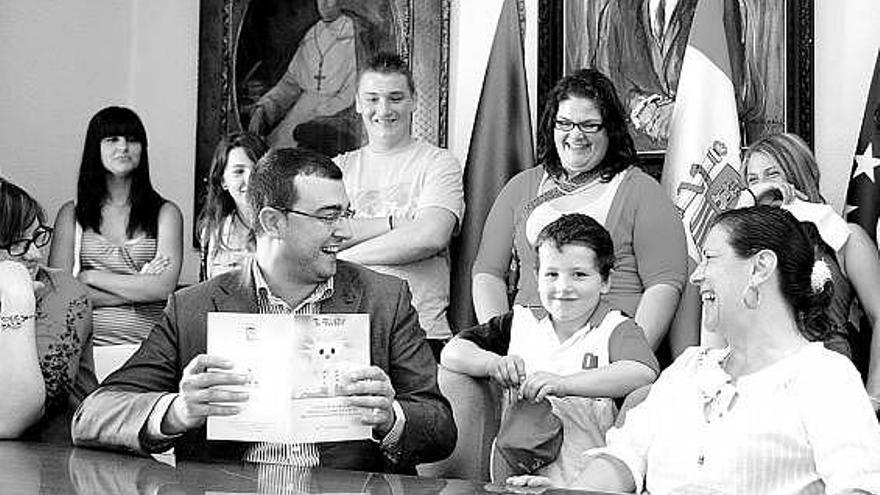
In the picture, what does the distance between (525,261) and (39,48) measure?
8.72 ft

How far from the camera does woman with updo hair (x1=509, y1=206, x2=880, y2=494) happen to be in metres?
2.32

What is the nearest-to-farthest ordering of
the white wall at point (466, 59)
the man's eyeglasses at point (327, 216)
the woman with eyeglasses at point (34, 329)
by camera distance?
the man's eyeglasses at point (327, 216), the woman with eyeglasses at point (34, 329), the white wall at point (466, 59)

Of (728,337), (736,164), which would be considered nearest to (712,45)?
(736,164)

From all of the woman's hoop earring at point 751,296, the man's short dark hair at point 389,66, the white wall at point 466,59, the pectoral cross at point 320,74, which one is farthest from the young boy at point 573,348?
the pectoral cross at point 320,74

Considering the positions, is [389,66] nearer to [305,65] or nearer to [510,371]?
[305,65]

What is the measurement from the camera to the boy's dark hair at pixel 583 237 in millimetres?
3328

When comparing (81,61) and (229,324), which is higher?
(81,61)

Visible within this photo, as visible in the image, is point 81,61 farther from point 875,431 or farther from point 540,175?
point 875,431

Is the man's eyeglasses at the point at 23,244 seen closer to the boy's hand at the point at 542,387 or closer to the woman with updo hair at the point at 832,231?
the boy's hand at the point at 542,387

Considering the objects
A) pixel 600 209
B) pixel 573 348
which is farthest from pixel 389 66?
pixel 573 348

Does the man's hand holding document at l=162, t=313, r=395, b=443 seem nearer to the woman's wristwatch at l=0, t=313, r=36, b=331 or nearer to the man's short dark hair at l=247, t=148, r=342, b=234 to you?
the man's short dark hair at l=247, t=148, r=342, b=234

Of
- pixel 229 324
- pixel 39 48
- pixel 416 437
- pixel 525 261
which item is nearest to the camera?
pixel 229 324

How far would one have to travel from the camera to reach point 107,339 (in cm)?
472

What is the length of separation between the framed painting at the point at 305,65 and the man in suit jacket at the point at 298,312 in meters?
2.39
